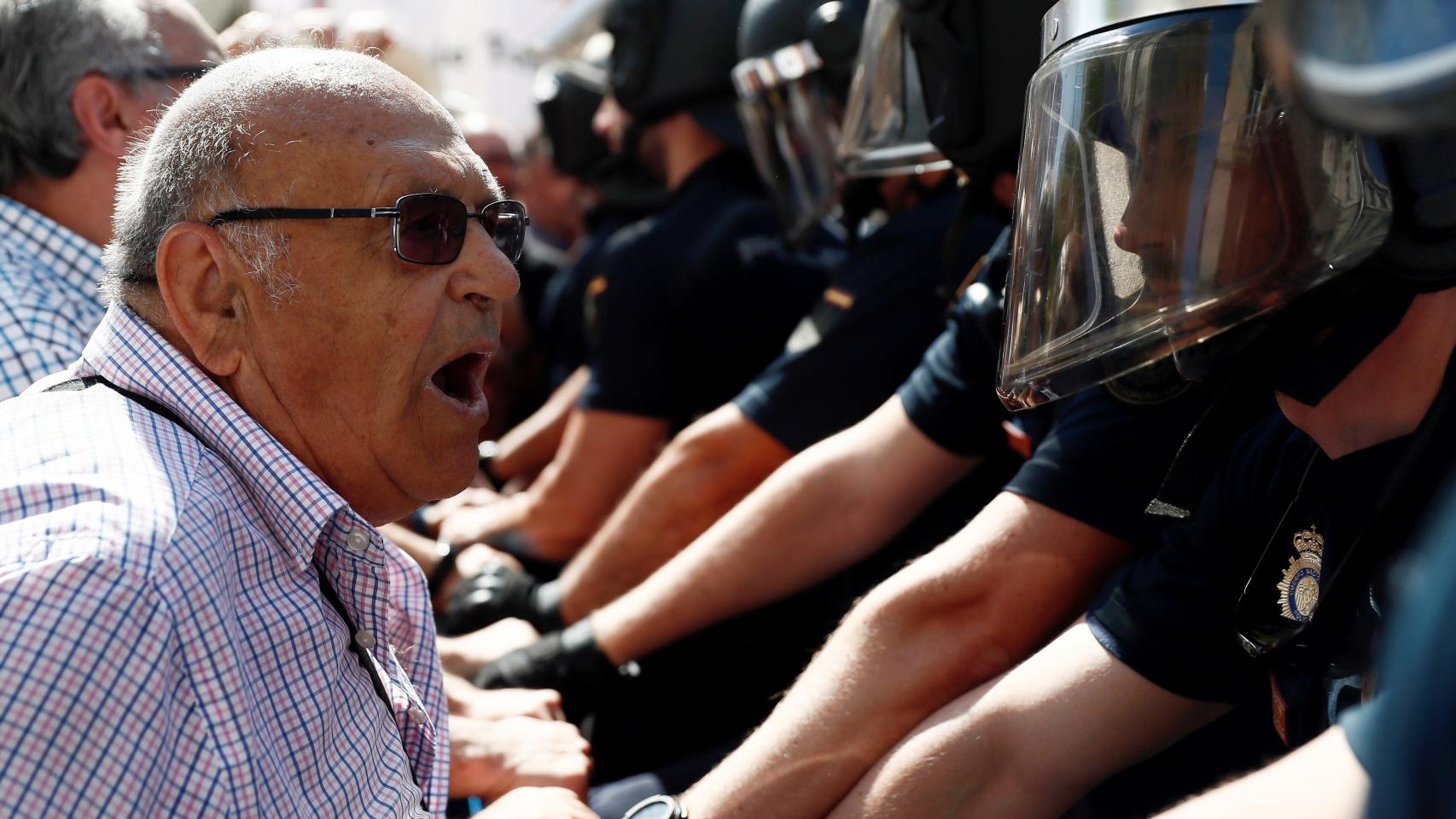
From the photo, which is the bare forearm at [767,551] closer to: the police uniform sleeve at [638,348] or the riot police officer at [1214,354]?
the riot police officer at [1214,354]

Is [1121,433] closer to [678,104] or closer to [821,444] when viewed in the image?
[821,444]

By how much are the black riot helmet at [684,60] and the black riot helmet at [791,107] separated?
320mm

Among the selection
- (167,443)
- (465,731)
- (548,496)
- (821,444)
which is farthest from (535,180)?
(167,443)

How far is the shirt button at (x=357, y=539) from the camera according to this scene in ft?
5.41

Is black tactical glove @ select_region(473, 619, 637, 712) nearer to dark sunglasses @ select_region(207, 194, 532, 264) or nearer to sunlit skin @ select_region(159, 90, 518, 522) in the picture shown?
sunlit skin @ select_region(159, 90, 518, 522)

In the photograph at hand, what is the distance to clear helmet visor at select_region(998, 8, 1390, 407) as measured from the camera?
55.9 inches

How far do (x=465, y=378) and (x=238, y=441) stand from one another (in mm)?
369

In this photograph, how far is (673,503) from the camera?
3119mm

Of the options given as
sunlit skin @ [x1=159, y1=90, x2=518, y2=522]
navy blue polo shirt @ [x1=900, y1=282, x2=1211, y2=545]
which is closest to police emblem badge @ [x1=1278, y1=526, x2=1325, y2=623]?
navy blue polo shirt @ [x1=900, y1=282, x2=1211, y2=545]

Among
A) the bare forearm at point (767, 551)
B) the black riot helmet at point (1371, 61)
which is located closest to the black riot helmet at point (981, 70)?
the bare forearm at point (767, 551)

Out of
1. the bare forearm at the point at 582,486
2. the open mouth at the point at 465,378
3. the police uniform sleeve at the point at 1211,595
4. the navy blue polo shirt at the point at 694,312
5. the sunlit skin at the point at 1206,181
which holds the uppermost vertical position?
the sunlit skin at the point at 1206,181

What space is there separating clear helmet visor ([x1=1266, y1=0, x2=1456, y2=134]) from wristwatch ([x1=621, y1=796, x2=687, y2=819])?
4.31ft

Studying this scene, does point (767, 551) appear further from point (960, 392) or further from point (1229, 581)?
point (1229, 581)

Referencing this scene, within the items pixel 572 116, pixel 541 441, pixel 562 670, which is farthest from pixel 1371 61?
pixel 572 116
